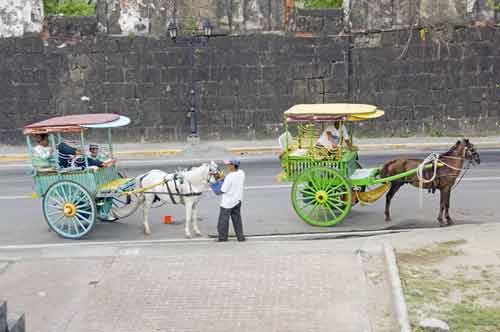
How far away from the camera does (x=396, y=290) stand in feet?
33.1

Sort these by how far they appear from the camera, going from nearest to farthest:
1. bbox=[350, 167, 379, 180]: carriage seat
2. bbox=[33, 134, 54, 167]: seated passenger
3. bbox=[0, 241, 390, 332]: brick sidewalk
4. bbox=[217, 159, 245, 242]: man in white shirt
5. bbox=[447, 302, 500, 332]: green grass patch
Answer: bbox=[447, 302, 500, 332]: green grass patch < bbox=[0, 241, 390, 332]: brick sidewalk < bbox=[217, 159, 245, 242]: man in white shirt < bbox=[33, 134, 54, 167]: seated passenger < bbox=[350, 167, 379, 180]: carriage seat

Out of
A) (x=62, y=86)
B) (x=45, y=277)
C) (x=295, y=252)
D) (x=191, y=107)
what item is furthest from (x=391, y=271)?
(x=62, y=86)

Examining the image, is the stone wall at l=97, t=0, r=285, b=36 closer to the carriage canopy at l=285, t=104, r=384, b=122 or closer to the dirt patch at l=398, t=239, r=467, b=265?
the carriage canopy at l=285, t=104, r=384, b=122

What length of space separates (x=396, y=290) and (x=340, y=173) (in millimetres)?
4175

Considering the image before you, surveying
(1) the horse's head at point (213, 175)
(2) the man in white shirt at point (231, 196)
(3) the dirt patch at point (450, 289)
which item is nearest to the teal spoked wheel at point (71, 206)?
(1) the horse's head at point (213, 175)

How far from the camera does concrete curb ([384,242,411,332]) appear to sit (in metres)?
9.08

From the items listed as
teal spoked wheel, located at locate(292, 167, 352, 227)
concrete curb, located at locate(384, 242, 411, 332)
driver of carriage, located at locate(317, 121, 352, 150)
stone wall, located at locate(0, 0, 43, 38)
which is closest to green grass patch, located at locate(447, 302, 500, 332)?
concrete curb, located at locate(384, 242, 411, 332)

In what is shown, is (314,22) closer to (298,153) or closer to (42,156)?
(298,153)

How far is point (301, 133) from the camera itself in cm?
1568

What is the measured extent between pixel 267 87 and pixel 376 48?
3651 millimetres

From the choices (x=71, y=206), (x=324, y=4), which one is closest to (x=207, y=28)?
(x=324, y=4)

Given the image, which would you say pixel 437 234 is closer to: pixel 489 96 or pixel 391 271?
pixel 391 271

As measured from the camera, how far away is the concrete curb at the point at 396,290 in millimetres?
9078

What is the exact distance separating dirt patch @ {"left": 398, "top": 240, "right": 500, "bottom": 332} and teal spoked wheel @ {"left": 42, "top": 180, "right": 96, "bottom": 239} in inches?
212
